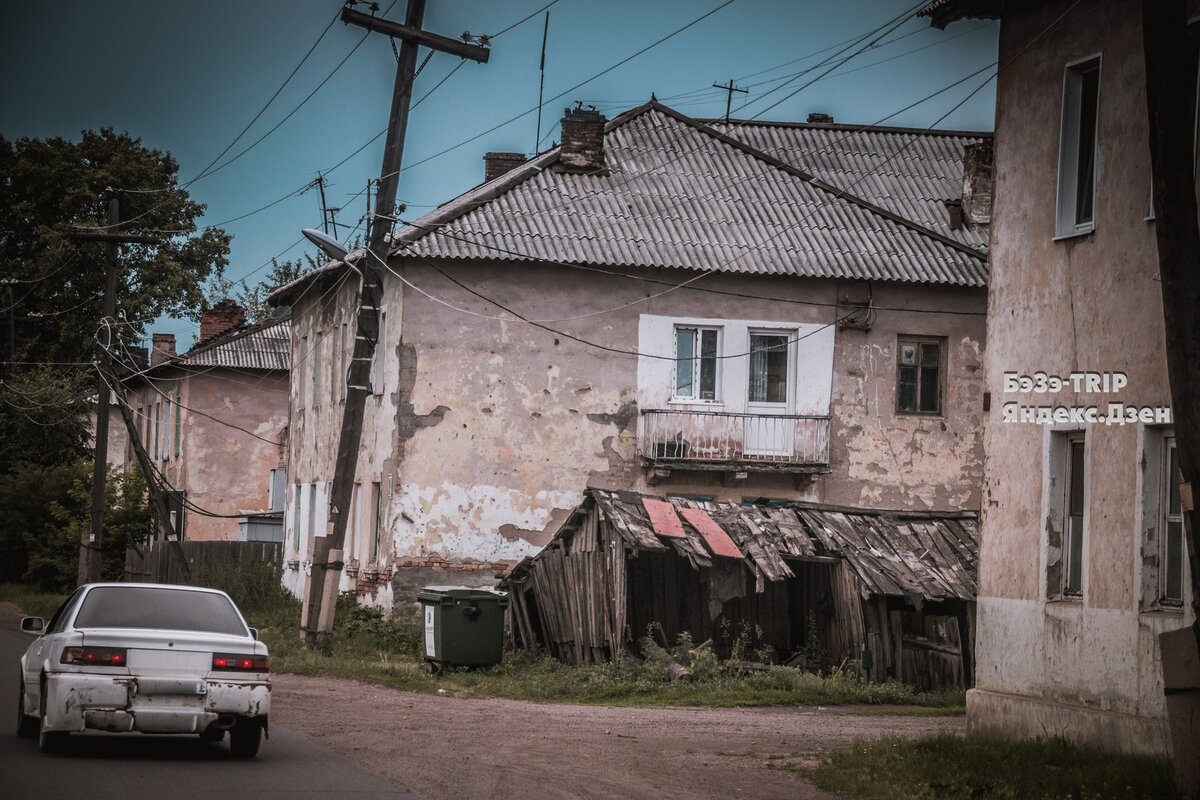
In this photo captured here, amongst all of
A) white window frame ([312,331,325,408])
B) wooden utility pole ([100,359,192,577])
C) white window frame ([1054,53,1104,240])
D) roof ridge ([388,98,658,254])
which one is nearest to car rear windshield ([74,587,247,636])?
→ white window frame ([1054,53,1104,240])

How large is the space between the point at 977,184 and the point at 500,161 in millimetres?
10231

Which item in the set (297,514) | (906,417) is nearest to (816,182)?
(906,417)

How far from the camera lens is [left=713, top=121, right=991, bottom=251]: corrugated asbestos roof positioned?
31.0m

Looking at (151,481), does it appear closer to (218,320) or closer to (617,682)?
(218,320)

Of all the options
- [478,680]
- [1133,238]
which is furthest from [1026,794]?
[478,680]

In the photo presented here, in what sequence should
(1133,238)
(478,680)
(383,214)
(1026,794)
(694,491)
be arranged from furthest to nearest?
1. (694,491)
2. (383,214)
3. (478,680)
4. (1133,238)
5. (1026,794)

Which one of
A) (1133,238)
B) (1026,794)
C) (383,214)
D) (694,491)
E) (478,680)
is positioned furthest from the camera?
(694,491)

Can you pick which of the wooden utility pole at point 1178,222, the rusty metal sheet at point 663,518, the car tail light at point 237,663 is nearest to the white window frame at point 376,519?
the rusty metal sheet at point 663,518

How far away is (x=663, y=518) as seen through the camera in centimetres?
2120

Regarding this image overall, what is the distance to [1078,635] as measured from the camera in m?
13.1

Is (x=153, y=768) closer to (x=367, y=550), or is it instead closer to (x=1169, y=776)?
(x=1169, y=776)

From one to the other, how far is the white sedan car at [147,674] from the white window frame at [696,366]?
16.2 m

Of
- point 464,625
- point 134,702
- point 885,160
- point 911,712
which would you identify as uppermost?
point 885,160

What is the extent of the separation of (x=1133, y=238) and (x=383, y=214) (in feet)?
40.6
